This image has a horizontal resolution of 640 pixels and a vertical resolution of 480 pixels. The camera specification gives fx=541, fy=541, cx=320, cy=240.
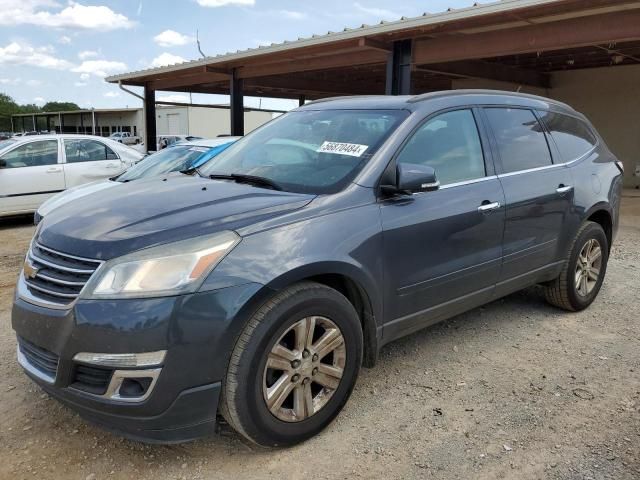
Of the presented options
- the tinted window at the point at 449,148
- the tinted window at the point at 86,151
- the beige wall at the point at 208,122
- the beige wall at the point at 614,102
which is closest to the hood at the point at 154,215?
the tinted window at the point at 449,148

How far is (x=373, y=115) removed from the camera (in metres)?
3.44

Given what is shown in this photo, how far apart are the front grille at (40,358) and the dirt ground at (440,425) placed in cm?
46

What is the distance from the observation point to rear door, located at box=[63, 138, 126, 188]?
379 inches

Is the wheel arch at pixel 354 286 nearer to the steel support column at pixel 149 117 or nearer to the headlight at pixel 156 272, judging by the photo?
the headlight at pixel 156 272

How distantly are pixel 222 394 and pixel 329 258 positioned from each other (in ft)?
A: 2.69

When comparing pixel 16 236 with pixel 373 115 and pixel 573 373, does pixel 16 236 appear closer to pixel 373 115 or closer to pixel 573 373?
pixel 373 115

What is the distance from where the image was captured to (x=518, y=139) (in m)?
4.04

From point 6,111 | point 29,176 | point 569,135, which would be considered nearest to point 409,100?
point 569,135

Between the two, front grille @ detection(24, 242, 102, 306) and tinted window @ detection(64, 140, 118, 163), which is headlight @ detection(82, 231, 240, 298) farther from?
tinted window @ detection(64, 140, 118, 163)

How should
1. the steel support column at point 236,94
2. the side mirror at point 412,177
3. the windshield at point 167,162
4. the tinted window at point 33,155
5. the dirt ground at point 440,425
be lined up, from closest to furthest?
1. the dirt ground at point 440,425
2. the side mirror at point 412,177
3. the windshield at point 167,162
4. the tinted window at point 33,155
5. the steel support column at point 236,94

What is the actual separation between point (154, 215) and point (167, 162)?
4.60m

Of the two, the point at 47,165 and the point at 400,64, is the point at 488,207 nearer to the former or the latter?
the point at 400,64

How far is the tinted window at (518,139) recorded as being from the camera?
386cm

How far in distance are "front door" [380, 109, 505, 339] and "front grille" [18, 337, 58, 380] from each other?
1.71 metres
